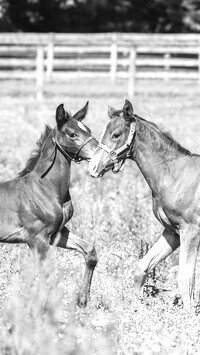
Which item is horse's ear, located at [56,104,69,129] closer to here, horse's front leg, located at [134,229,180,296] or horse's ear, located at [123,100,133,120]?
horse's ear, located at [123,100,133,120]

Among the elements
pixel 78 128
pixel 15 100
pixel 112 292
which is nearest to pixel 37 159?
pixel 78 128

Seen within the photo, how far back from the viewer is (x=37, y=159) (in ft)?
23.0

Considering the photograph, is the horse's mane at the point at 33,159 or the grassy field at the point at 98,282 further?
the horse's mane at the point at 33,159

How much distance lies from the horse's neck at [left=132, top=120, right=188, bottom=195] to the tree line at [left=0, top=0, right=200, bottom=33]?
30.3 meters

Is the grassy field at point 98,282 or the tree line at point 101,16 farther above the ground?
the tree line at point 101,16

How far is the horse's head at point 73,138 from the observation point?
6.74m

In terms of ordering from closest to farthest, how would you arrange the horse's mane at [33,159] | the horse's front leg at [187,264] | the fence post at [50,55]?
the horse's front leg at [187,264]
the horse's mane at [33,159]
the fence post at [50,55]

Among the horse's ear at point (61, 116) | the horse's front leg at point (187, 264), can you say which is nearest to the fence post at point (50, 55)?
the horse's ear at point (61, 116)

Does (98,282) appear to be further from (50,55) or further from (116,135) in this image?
(50,55)

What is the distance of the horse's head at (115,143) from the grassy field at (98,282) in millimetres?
686

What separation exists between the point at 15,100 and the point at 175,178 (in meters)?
14.2

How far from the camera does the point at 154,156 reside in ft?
21.7

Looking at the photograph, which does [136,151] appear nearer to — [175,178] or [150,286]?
[175,178]

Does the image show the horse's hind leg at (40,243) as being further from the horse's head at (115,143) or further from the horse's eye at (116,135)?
the horse's eye at (116,135)
